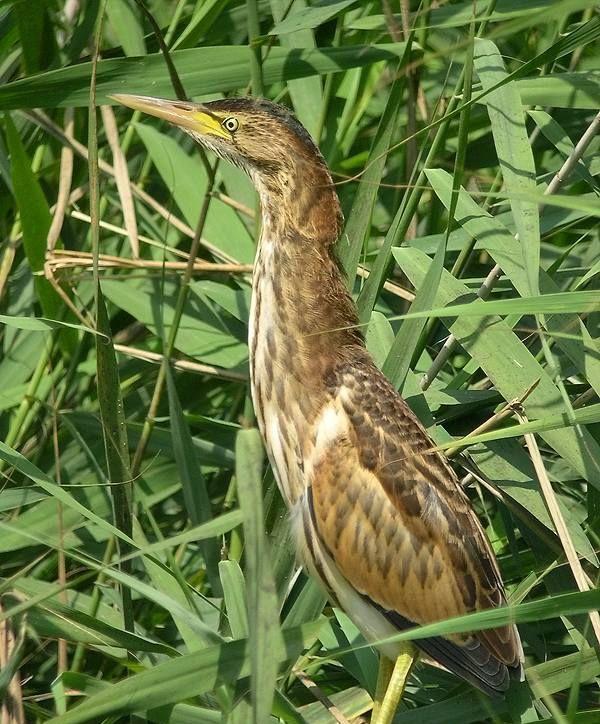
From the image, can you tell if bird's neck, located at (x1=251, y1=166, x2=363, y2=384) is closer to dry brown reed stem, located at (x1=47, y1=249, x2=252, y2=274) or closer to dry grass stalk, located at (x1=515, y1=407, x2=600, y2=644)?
dry brown reed stem, located at (x1=47, y1=249, x2=252, y2=274)

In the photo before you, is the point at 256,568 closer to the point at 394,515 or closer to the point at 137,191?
the point at 394,515

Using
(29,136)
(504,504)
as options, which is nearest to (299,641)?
(504,504)

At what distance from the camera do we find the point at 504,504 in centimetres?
271

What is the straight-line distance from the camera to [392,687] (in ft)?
8.14

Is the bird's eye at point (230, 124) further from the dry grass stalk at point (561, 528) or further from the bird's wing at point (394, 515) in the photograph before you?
the dry grass stalk at point (561, 528)

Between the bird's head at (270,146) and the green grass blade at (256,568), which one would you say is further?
the bird's head at (270,146)

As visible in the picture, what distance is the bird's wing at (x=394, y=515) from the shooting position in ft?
8.34

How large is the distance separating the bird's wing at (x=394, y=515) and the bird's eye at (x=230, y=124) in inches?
25.2

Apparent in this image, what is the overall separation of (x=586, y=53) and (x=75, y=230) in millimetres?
1482

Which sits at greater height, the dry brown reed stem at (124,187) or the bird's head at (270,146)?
the bird's head at (270,146)

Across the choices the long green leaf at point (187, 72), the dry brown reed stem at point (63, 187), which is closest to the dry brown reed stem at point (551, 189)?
the long green leaf at point (187, 72)

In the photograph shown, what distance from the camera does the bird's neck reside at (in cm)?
266

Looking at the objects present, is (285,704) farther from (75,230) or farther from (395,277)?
(75,230)

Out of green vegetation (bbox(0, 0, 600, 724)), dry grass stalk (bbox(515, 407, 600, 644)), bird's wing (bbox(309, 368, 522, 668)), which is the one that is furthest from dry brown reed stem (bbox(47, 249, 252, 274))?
dry grass stalk (bbox(515, 407, 600, 644))
